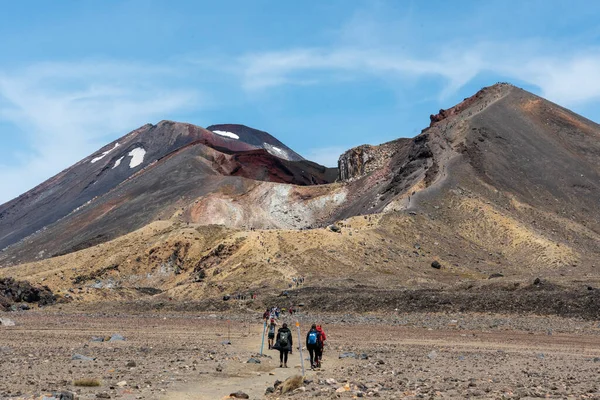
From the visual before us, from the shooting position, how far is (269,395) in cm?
1606

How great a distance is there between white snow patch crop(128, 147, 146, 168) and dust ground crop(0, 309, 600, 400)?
4780 inches

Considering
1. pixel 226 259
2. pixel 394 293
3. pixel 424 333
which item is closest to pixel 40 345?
pixel 424 333

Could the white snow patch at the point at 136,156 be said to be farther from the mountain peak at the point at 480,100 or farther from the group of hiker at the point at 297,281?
the group of hiker at the point at 297,281

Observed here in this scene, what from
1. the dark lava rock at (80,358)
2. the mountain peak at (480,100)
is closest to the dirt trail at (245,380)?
the dark lava rock at (80,358)

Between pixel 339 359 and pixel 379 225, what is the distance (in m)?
44.9

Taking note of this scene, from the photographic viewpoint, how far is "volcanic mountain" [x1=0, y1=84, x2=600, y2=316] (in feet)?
187

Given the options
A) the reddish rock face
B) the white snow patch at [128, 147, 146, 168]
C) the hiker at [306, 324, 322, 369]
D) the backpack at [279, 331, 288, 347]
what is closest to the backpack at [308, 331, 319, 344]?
the hiker at [306, 324, 322, 369]

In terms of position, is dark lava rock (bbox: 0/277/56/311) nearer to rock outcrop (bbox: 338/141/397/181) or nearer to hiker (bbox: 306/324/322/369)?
hiker (bbox: 306/324/322/369)

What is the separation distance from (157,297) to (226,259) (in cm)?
792

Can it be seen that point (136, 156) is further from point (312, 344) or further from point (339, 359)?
point (312, 344)

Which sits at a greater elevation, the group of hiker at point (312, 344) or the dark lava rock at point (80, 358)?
the group of hiker at point (312, 344)

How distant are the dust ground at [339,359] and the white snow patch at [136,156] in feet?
398

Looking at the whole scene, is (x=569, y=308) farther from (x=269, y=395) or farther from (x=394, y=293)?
(x=269, y=395)

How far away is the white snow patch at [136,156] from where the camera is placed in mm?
160538
